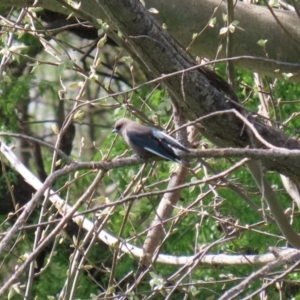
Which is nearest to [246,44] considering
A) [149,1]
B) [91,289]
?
[149,1]

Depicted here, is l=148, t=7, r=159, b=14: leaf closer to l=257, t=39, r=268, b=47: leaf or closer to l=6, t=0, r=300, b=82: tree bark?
l=6, t=0, r=300, b=82: tree bark

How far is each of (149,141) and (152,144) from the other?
0.05 metres

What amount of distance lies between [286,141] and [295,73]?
22.5 inches

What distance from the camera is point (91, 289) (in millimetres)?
5801

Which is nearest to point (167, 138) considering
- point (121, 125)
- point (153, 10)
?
point (153, 10)

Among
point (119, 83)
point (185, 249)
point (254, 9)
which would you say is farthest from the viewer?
point (119, 83)

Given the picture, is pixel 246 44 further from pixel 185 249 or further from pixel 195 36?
pixel 185 249

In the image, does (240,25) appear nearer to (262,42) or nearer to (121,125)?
(262,42)

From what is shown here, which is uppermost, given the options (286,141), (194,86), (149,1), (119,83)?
(149,1)

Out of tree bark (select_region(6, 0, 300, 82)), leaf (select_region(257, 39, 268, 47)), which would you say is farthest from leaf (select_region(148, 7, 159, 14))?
leaf (select_region(257, 39, 268, 47))

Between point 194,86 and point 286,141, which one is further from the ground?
point 194,86

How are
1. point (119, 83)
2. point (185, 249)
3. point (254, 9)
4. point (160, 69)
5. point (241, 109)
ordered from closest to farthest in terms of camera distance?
point (160, 69) → point (241, 109) → point (254, 9) → point (185, 249) → point (119, 83)

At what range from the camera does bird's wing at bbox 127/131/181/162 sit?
293cm

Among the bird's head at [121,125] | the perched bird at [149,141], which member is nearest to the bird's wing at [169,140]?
the perched bird at [149,141]
